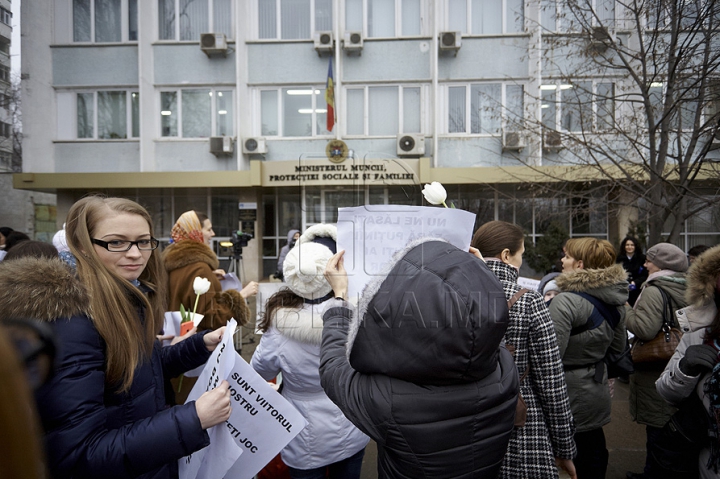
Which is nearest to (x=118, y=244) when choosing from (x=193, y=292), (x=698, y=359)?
(x=193, y=292)

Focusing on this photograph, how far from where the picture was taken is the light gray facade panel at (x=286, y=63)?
12945 millimetres

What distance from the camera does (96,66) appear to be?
43.2 ft

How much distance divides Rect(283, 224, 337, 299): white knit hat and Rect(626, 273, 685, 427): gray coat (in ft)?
8.17

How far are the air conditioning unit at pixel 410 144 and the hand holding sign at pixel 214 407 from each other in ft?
37.6

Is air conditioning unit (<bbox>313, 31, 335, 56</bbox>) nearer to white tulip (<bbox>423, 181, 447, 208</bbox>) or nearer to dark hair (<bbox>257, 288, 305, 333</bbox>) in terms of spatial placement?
dark hair (<bbox>257, 288, 305, 333</bbox>)

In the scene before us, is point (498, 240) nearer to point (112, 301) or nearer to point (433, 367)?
point (433, 367)

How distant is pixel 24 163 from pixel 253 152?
23.2 feet

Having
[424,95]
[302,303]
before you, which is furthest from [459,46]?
[302,303]

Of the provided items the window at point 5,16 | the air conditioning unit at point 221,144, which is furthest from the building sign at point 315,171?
the window at point 5,16

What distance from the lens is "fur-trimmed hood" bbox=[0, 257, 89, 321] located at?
1188 mm

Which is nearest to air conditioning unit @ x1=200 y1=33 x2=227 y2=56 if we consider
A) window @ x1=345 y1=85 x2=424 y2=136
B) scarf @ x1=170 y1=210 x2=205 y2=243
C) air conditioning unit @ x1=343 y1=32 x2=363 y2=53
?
air conditioning unit @ x1=343 y1=32 x2=363 y2=53

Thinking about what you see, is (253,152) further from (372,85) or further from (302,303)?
(302,303)

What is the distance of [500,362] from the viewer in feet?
4.74

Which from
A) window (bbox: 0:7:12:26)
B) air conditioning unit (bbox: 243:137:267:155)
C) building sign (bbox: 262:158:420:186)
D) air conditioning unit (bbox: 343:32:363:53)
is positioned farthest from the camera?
air conditioning unit (bbox: 243:137:267:155)
